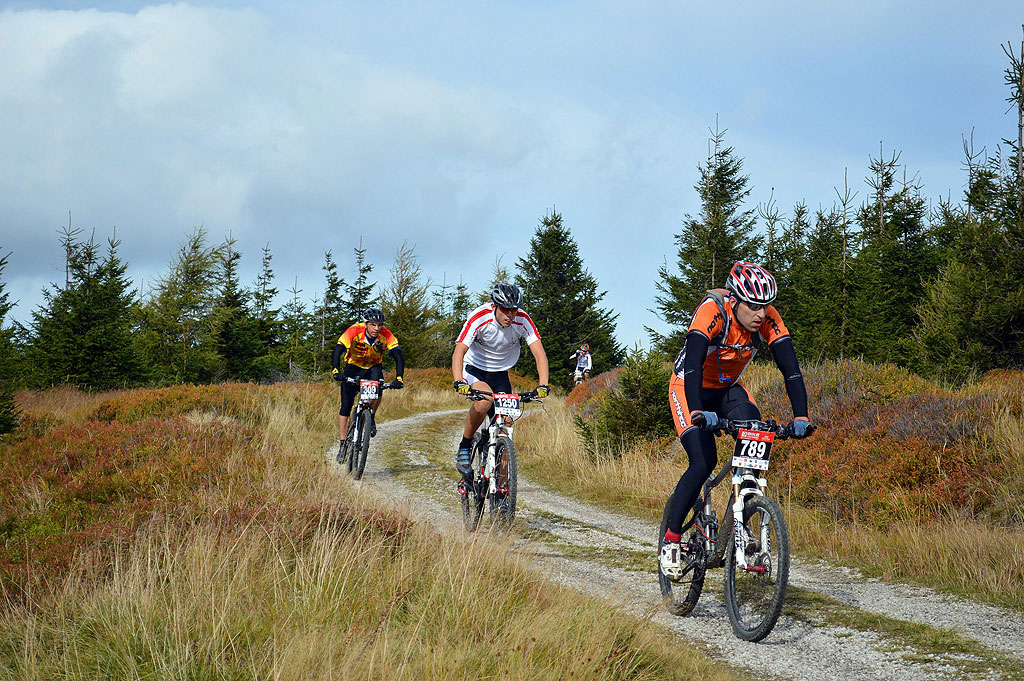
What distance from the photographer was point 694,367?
189 inches

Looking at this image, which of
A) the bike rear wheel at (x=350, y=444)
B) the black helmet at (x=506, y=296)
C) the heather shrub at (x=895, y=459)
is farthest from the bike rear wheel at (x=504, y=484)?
the bike rear wheel at (x=350, y=444)

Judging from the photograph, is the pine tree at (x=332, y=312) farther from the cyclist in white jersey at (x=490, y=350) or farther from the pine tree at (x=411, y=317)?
the cyclist in white jersey at (x=490, y=350)

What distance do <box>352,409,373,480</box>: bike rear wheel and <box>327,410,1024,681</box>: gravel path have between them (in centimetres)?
309

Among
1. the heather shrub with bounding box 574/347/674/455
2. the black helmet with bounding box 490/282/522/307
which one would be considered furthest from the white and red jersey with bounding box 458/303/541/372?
the heather shrub with bounding box 574/347/674/455

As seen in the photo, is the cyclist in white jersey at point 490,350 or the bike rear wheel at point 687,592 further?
the cyclist in white jersey at point 490,350

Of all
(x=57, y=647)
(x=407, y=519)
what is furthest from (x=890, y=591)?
(x=57, y=647)

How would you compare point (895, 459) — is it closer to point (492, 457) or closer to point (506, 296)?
point (492, 457)

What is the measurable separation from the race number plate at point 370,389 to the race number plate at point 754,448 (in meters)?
7.55

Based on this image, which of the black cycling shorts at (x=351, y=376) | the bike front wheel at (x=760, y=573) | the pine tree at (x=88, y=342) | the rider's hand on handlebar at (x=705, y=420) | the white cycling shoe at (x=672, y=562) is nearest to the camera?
the bike front wheel at (x=760, y=573)

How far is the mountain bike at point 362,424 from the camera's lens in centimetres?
1133

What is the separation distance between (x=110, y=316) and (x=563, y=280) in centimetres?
2016

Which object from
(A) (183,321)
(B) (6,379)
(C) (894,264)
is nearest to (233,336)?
(A) (183,321)

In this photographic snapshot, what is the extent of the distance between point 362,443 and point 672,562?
7039 millimetres

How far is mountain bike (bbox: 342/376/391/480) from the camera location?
11328mm
